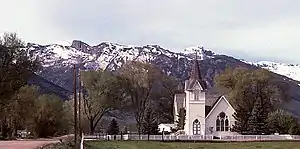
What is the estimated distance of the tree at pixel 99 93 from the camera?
308 feet

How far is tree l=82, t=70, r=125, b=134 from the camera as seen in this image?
9400 cm

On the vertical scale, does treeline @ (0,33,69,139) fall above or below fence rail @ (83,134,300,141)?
above

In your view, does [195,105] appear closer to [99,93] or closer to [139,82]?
[139,82]

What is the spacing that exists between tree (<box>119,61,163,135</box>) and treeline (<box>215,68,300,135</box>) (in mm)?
11730

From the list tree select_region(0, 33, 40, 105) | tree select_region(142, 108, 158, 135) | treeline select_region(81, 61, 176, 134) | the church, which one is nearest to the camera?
tree select_region(0, 33, 40, 105)

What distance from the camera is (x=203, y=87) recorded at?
9944 centimetres

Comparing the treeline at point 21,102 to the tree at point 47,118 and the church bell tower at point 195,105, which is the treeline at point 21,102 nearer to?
the tree at point 47,118

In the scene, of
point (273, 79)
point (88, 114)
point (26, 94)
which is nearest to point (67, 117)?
point (88, 114)

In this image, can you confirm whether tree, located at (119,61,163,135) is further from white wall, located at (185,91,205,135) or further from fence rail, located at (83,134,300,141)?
fence rail, located at (83,134,300,141)

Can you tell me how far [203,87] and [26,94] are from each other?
34536 mm

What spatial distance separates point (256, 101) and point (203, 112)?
1103 centimetres

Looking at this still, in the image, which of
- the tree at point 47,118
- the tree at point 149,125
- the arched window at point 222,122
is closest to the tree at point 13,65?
the tree at point 47,118

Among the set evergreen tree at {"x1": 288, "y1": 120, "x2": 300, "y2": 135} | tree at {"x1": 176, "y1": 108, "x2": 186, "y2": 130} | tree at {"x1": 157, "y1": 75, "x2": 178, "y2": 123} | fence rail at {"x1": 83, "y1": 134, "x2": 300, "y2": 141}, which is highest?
tree at {"x1": 157, "y1": 75, "x2": 178, "y2": 123}

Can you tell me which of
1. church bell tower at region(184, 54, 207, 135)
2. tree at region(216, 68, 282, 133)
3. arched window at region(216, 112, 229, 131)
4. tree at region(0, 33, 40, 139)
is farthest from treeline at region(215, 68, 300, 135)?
tree at region(0, 33, 40, 139)
